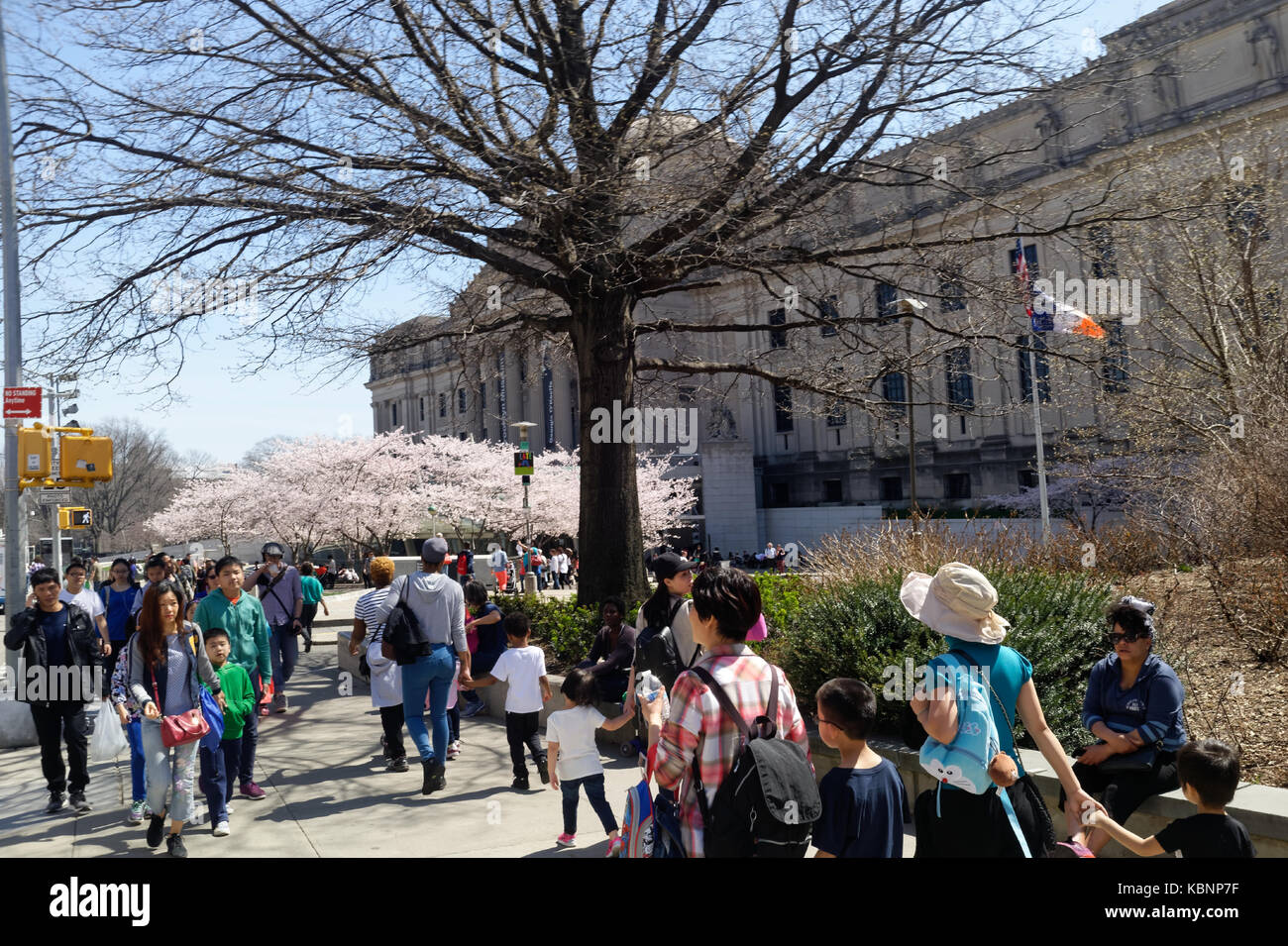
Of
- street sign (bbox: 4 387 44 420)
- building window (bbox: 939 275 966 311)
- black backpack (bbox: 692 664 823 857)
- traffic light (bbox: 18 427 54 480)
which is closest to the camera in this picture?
black backpack (bbox: 692 664 823 857)

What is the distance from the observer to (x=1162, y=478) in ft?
58.9

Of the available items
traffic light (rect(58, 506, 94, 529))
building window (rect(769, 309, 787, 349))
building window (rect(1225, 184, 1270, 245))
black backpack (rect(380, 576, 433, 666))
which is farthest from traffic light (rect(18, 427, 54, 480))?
building window (rect(1225, 184, 1270, 245))

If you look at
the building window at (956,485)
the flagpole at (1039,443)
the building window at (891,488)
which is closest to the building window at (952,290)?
the flagpole at (1039,443)

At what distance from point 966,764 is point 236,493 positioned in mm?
49650

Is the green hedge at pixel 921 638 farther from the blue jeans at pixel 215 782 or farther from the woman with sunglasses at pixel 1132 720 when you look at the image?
the blue jeans at pixel 215 782

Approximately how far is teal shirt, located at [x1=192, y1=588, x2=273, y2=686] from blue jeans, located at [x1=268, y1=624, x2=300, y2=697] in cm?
287

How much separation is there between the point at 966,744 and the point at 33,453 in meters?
11.1

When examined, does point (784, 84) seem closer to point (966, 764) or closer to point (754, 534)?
point (966, 764)

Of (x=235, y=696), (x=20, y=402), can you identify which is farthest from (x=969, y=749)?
(x=20, y=402)

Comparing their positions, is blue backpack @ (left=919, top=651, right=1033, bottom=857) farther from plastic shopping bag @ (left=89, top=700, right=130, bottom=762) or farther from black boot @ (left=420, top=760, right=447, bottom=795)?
plastic shopping bag @ (left=89, top=700, right=130, bottom=762)

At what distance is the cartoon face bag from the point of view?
352 cm

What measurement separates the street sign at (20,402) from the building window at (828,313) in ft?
29.2
